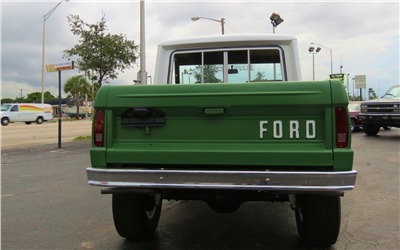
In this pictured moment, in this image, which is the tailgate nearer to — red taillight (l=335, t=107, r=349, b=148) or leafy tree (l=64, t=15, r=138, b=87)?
red taillight (l=335, t=107, r=349, b=148)

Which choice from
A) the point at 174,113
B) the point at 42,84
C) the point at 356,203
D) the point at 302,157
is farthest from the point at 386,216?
the point at 42,84

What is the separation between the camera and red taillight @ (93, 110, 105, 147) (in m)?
3.52

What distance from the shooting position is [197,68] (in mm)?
5125

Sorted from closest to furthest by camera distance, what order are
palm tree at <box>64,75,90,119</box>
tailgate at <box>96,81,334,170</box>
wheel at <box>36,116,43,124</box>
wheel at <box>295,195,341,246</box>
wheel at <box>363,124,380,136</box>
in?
tailgate at <box>96,81,334,170</box>, wheel at <box>295,195,341,246</box>, wheel at <box>363,124,380,136</box>, wheel at <box>36,116,43,124</box>, palm tree at <box>64,75,90,119</box>

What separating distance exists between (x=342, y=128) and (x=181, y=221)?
2.64 m

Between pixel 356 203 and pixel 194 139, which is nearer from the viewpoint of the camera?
pixel 194 139

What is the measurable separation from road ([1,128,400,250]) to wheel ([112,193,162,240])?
0.13 metres

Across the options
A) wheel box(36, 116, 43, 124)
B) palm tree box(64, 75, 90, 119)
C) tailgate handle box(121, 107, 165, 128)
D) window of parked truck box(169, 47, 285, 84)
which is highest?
palm tree box(64, 75, 90, 119)

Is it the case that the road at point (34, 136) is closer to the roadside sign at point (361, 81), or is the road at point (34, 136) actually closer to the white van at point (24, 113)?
the white van at point (24, 113)

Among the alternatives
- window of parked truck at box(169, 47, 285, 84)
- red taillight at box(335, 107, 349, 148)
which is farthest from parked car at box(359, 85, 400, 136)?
red taillight at box(335, 107, 349, 148)

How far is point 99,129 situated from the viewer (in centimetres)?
353

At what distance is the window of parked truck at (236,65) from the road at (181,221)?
1.83 m

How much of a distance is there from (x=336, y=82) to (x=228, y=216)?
269cm

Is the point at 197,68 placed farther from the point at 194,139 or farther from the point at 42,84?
the point at 42,84
